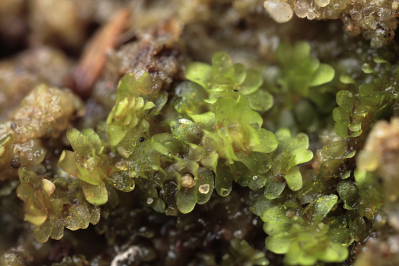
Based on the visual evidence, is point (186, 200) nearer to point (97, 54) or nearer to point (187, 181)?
point (187, 181)

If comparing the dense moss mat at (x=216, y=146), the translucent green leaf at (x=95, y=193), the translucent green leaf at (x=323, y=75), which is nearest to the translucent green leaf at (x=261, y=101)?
the dense moss mat at (x=216, y=146)

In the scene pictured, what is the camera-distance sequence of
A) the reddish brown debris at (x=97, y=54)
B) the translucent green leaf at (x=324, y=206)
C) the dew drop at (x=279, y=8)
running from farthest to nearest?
1. the reddish brown debris at (x=97, y=54)
2. the dew drop at (x=279, y=8)
3. the translucent green leaf at (x=324, y=206)

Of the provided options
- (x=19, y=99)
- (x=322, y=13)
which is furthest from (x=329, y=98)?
(x=19, y=99)

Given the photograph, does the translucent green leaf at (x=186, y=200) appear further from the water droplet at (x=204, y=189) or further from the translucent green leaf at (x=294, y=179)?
the translucent green leaf at (x=294, y=179)

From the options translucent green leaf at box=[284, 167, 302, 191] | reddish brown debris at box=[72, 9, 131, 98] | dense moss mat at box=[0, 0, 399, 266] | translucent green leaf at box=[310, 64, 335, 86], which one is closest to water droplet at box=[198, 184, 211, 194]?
dense moss mat at box=[0, 0, 399, 266]

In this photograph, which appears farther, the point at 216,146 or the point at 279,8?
the point at 279,8

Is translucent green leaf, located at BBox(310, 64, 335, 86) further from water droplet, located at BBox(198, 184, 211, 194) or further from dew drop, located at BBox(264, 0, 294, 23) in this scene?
water droplet, located at BBox(198, 184, 211, 194)

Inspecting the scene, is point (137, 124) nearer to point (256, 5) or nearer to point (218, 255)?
point (218, 255)

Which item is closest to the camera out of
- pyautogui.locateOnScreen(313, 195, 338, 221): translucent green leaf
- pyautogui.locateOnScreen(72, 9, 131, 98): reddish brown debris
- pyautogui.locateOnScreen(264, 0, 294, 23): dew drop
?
pyautogui.locateOnScreen(313, 195, 338, 221): translucent green leaf

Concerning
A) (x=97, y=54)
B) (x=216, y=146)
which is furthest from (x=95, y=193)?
(x=97, y=54)
